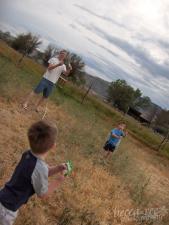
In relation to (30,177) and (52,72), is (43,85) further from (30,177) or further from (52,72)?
(30,177)

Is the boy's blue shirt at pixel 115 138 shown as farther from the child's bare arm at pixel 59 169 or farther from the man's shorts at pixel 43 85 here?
the child's bare arm at pixel 59 169

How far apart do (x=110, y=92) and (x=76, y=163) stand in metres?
75.8

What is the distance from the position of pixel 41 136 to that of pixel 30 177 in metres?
0.40

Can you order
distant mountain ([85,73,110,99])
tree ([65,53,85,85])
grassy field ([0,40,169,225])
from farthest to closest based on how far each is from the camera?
distant mountain ([85,73,110,99]) → tree ([65,53,85,85]) → grassy field ([0,40,169,225])

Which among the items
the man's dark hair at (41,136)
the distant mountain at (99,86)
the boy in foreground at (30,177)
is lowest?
the distant mountain at (99,86)

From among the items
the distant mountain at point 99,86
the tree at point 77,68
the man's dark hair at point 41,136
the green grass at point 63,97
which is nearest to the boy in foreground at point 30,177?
the man's dark hair at point 41,136

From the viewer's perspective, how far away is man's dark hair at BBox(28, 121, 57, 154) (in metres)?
3.44

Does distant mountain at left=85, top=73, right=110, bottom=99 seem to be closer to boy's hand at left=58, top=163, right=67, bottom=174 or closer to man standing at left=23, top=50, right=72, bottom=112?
man standing at left=23, top=50, right=72, bottom=112

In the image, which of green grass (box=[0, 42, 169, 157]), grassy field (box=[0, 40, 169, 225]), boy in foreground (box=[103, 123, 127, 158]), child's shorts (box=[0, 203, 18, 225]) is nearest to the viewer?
child's shorts (box=[0, 203, 18, 225])

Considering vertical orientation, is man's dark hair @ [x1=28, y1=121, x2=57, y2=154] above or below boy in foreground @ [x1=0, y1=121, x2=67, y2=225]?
above

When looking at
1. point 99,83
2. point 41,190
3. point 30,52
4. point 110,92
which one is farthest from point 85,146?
point 99,83

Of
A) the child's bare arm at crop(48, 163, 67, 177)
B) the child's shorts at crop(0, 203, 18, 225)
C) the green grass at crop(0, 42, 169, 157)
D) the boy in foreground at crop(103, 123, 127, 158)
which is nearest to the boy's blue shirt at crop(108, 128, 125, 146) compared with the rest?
the boy in foreground at crop(103, 123, 127, 158)

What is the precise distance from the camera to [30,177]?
359 centimetres

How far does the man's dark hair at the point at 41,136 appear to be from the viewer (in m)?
3.44
